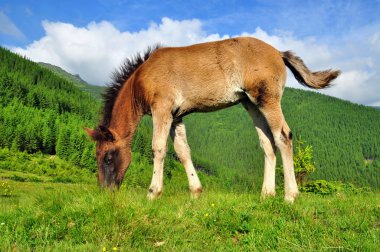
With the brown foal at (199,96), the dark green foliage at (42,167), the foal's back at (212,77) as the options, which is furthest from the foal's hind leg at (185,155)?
the dark green foliage at (42,167)

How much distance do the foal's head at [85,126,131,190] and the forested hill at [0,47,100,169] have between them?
74966 millimetres

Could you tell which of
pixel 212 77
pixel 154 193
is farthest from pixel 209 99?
pixel 154 193

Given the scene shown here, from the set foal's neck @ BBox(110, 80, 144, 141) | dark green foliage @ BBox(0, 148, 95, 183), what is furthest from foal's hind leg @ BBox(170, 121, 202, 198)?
dark green foliage @ BBox(0, 148, 95, 183)

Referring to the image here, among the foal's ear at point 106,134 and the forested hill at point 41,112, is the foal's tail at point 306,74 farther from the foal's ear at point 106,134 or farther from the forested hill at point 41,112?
the forested hill at point 41,112

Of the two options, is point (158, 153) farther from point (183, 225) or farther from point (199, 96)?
point (183, 225)

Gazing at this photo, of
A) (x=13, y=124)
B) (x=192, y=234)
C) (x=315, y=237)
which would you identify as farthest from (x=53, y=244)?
(x=13, y=124)

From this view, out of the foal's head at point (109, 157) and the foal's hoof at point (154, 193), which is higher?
the foal's head at point (109, 157)

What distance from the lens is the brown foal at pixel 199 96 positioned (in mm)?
7715

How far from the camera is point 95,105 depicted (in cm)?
16350

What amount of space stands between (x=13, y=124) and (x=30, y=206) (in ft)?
383

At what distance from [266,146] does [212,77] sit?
2165 millimetres

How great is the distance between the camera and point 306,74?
8.56 m

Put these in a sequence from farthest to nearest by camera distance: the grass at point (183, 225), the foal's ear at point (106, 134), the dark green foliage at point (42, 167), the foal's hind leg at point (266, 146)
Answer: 1. the dark green foliage at point (42, 167)
2. the foal's ear at point (106, 134)
3. the foal's hind leg at point (266, 146)
4. the grass at point (183, 225)

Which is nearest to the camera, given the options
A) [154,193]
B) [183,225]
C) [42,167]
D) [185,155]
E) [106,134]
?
[183,225]
